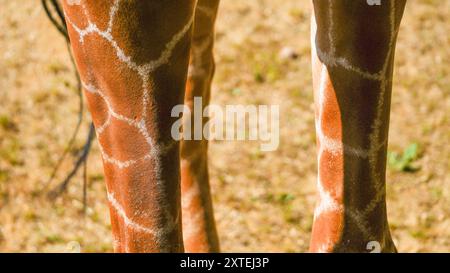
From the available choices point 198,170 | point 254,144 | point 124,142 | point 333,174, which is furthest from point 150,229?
point 254,144

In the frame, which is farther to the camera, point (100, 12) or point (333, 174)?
point (333, 174)

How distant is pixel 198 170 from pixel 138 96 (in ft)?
1.54

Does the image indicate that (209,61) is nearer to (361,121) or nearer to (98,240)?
(361,121)

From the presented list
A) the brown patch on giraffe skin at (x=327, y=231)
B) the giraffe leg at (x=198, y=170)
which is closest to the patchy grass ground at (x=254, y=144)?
the giraffe leg at (x=198, y=170)

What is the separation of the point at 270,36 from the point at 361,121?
1256 millimetres

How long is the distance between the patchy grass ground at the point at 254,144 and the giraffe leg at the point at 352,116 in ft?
1.82

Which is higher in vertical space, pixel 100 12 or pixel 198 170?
pixel 100 12

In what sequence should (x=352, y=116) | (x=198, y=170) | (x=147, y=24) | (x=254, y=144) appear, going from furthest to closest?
(x=254, y=144)
(x=198, y=170)
(x=352, y=116)
(x=147, y=24)

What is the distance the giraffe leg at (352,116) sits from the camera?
822mm

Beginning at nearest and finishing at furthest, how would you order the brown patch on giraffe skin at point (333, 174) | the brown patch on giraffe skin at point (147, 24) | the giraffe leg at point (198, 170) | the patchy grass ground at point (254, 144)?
the brown patch on giraffe skin at point (147, 24)
the brown patch on giraffe skin at point (333, 174)
the giraffe leg at point (198, 170)
the patchy grass ground at point (254, 144)

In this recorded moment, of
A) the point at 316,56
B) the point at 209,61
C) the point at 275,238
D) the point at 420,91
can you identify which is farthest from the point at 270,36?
the point at 316,56

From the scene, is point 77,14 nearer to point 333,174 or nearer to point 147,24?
point 147,24

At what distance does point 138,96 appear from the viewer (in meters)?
0.79

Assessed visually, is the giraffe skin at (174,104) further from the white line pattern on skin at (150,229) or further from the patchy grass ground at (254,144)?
the patchy grass ground at (254,144)
